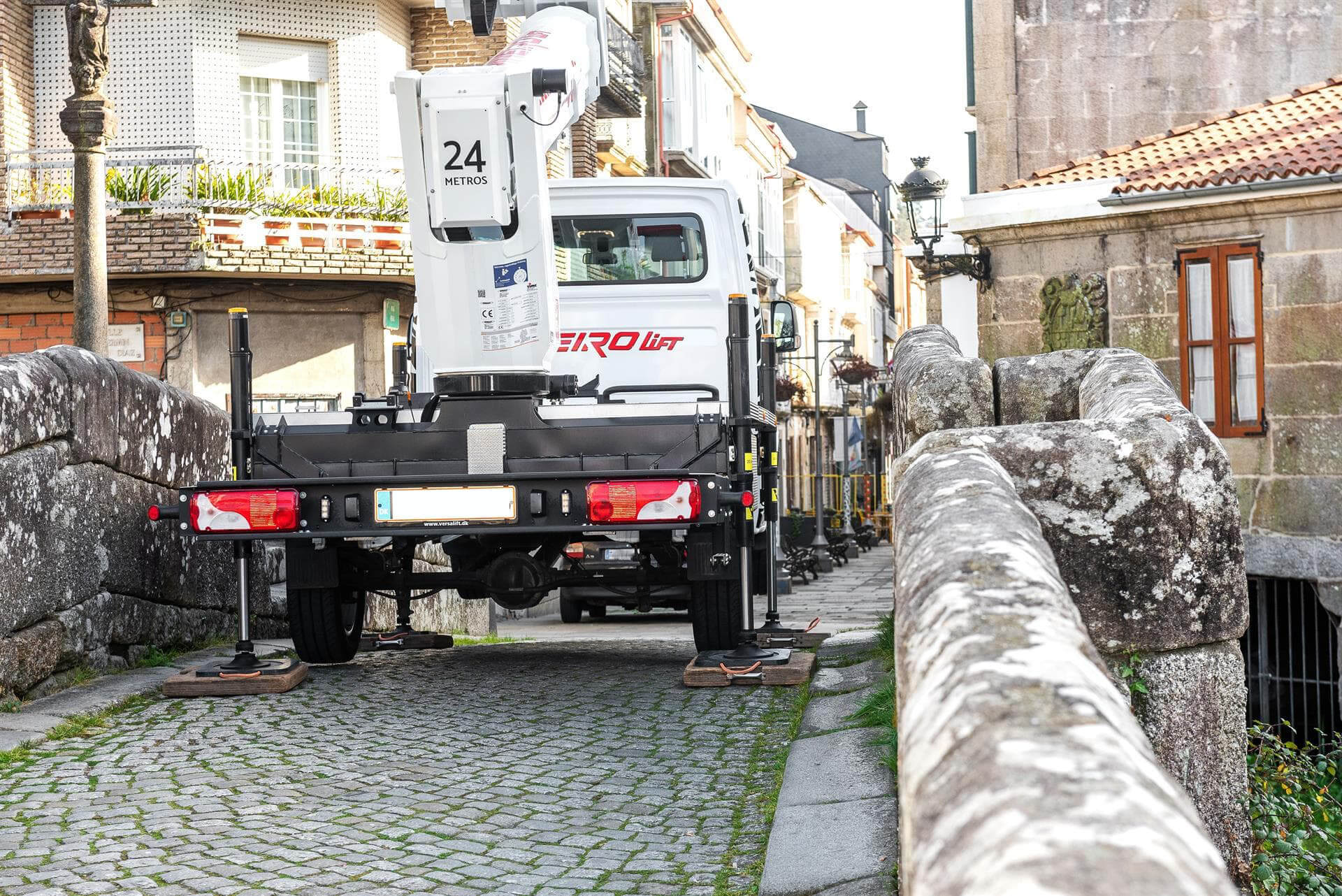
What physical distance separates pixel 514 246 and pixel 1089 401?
10.7ft

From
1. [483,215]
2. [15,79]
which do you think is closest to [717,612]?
[483,215]

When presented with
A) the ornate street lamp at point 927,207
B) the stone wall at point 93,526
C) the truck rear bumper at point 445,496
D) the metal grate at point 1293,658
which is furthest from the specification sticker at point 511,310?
the ornate street lamp at point 927,207

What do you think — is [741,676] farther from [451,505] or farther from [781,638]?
[781,638]

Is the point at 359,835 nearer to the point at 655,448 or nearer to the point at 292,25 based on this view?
the point at 655,448

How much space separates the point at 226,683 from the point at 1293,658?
491 inches

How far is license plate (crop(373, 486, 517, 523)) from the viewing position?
7207mm

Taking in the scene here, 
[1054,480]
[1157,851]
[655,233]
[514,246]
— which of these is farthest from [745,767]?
[655,233]

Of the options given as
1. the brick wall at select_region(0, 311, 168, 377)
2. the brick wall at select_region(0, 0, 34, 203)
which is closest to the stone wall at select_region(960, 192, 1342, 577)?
the brick wall at select_region(0, 311, 168, 377)

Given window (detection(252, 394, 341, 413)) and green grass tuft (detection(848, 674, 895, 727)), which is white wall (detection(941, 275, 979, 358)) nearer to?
window (detection(252, 394, 341, 413))

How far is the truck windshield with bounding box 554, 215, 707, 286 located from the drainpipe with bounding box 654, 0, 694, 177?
2293 centimetres

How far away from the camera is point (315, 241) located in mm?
21078

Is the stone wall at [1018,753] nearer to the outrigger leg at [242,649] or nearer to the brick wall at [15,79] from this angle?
the outrigger leg at [242,649]

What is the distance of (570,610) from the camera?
1803 cm

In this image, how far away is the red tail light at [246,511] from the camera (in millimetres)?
7254
